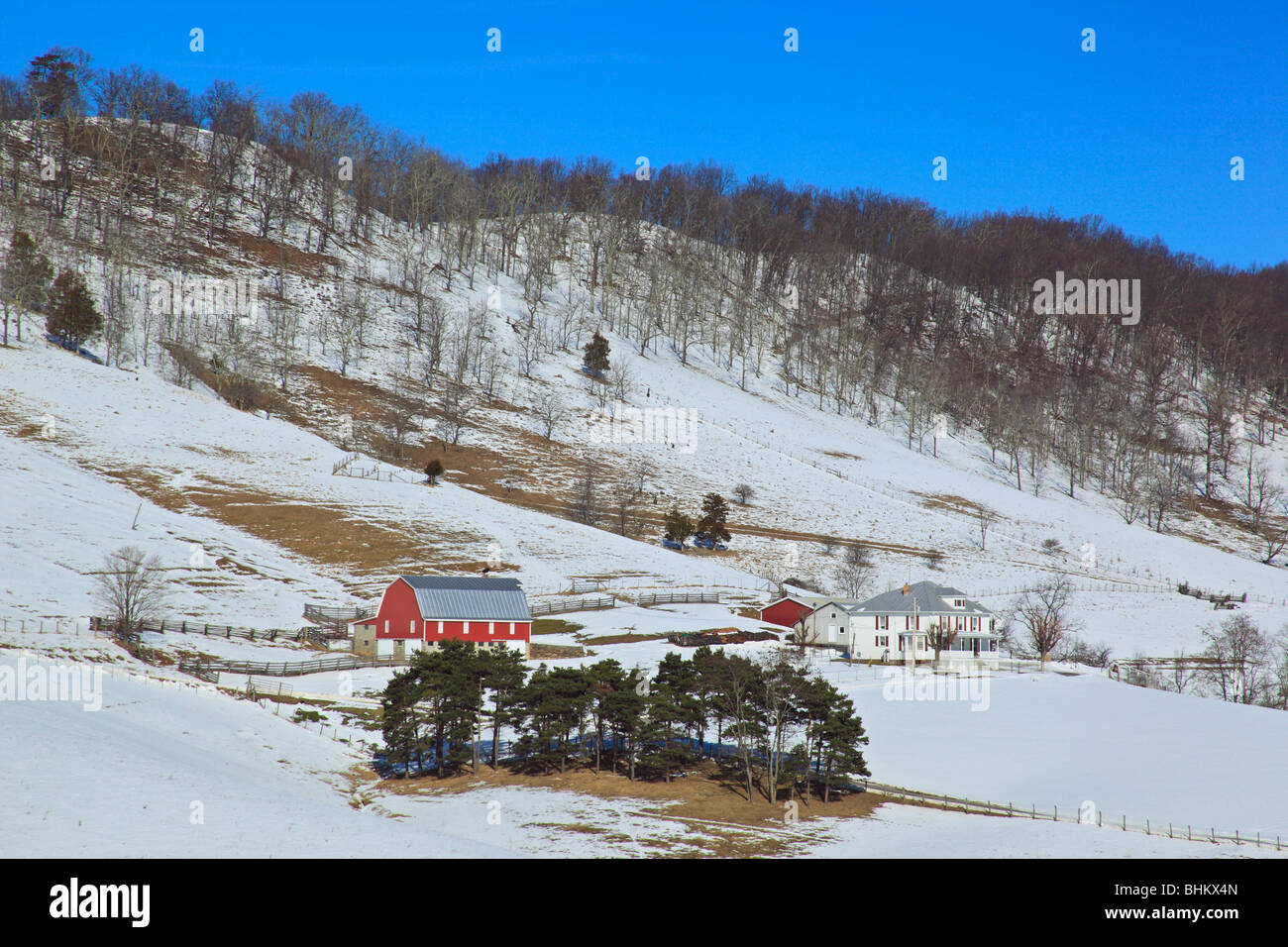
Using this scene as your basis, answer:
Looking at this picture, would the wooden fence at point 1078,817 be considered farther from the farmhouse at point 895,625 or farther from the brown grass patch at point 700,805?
the farmhouse at point 895,625

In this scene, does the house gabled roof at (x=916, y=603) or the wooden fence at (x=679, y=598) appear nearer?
the house gabled roof at (x=916, y=603)

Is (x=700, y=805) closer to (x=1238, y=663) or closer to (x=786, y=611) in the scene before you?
(x=786, y=611)

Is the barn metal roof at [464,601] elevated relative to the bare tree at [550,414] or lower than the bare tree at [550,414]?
lower

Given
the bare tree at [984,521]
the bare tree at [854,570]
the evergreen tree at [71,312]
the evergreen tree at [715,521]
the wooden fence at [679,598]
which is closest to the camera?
the wooden fence at [679,598]

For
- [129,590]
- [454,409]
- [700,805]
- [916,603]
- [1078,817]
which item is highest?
[454,409]

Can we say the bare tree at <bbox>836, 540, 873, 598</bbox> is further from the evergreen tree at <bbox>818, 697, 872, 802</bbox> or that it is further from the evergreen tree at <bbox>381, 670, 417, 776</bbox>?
the evergreen tree at <bbox>381, 670, 417, 776</bbox>

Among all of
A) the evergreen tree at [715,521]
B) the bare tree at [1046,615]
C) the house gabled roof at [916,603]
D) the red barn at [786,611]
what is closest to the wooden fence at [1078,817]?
the house gabled roof at [916,603]

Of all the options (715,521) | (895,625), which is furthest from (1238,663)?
(715,521)

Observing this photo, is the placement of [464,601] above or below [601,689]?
above
